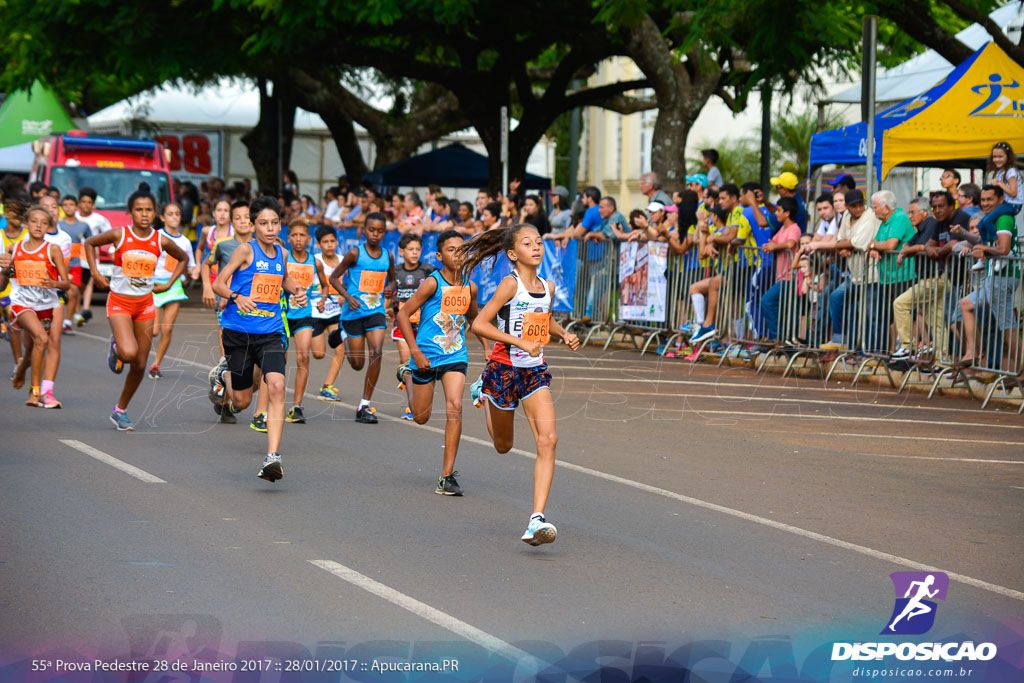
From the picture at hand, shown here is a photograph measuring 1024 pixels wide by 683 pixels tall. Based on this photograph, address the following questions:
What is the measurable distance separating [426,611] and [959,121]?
12140 mm

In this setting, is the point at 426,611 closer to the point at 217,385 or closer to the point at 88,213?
the point at 217,385

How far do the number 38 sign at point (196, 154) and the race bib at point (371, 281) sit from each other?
25.0 metres

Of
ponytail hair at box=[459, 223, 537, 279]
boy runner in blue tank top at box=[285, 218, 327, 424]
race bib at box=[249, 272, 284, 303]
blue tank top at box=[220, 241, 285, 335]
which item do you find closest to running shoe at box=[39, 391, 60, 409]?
boy runner in blue tank top at box=[285, 218, 327, 424]

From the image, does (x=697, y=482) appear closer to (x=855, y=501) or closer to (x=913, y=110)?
(x=855, y=501)

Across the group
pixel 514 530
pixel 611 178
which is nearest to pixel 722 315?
pixel 514 530

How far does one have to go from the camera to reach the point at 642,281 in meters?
18.6

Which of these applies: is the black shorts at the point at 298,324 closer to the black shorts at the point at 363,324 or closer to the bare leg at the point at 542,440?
the black shorts at the point at 363,324

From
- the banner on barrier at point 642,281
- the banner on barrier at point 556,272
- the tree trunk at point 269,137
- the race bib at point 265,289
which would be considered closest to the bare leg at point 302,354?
the race bib at point 265,289

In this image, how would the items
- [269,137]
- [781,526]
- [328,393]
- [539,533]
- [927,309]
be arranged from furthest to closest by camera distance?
[269,137] → [927,309] → [328,393] → [781,526] → [539,533]

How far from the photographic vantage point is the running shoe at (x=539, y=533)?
7.24 meters

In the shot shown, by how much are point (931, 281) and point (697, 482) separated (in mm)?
5817

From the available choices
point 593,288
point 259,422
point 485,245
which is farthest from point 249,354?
point 593,288

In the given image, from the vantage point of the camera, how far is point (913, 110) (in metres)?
16.3

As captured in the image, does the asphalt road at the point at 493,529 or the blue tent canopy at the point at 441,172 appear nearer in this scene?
the asphalt road at the point at 493,529
